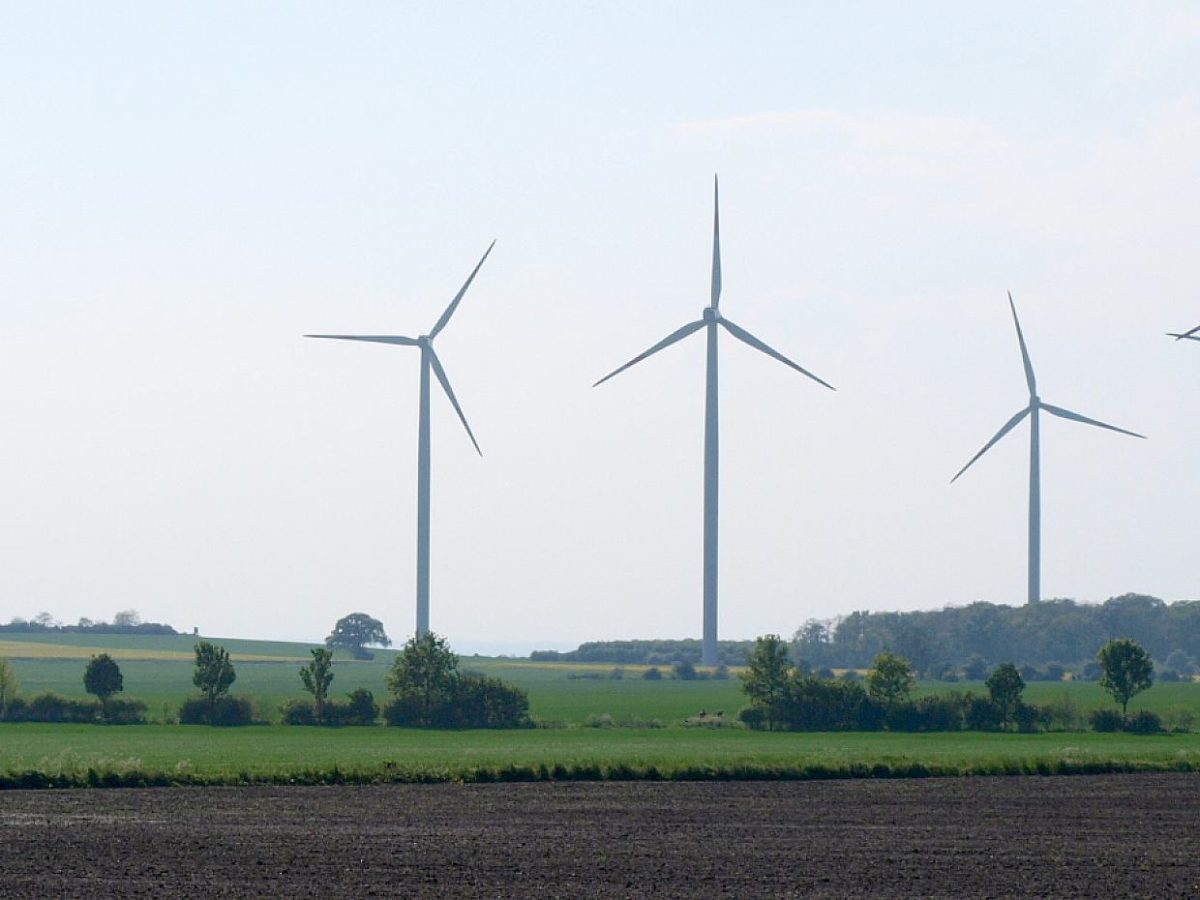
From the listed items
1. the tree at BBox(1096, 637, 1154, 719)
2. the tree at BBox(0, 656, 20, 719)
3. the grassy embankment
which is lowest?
the grassy embankment

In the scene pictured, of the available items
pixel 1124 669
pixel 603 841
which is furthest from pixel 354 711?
pixel 603 841

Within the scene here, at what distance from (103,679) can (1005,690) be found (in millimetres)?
44205

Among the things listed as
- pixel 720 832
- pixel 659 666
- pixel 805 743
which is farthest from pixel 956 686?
pixel 720 832

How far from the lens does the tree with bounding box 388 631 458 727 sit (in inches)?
3814

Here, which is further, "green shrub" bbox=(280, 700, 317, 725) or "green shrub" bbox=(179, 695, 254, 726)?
"green shrub" bbox=(179, 695, 254, 726)

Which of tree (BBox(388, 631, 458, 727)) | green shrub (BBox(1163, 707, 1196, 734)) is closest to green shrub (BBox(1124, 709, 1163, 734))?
green shrub (BBox(1163, 707, 1196, 734))

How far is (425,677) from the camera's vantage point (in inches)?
3851

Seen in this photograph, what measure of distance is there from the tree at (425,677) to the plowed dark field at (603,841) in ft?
152

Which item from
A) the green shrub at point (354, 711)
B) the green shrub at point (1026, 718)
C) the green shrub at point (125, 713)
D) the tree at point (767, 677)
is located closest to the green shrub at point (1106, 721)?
the green shrub at point (1026, 718)

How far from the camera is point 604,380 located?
109500 millimetres

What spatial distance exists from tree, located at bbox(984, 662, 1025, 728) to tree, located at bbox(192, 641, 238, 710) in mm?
36686

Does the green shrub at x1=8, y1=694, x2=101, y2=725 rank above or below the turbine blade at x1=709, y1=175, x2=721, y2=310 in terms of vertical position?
below

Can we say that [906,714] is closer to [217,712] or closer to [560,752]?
[560,752]

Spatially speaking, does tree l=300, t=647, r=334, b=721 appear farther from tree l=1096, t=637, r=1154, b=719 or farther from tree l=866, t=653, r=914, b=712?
tree l=1096, t=637, r=1154, b=719
